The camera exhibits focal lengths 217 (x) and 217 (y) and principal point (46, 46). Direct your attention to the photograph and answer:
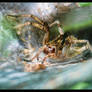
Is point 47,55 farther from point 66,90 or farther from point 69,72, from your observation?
point 66,90

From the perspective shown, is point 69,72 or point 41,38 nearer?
point 69,72

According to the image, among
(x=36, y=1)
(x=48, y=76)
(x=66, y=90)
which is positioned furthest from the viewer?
(x=36, y=1)

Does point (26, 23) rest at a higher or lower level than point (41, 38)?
higher

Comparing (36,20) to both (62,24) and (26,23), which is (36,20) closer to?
(26,23)

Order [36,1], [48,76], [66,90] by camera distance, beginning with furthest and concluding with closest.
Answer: [36,1]
[48,76]
[66,90]

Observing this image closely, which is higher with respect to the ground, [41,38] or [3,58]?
[41,38]

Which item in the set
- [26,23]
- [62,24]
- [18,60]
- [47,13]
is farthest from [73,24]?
[18,60]

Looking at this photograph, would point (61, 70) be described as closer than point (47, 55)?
Yes

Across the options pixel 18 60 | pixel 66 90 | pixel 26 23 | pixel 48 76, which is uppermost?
pixel 26 23

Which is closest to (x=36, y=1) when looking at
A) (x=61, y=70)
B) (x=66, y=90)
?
(x=61, y=70)
